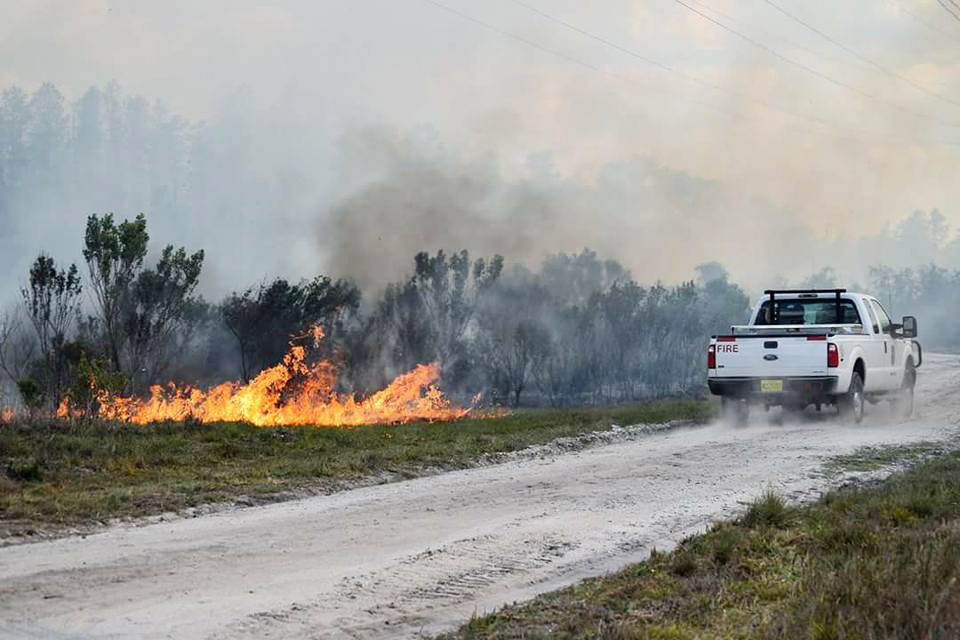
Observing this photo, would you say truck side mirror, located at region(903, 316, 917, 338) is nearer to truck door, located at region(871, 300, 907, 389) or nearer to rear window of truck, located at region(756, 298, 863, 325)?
truck door, located at region(871, 300, 907, 389)

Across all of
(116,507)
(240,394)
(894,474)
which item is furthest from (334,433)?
(894,474)

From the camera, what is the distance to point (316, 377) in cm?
2675

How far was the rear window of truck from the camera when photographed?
2047 centimetres

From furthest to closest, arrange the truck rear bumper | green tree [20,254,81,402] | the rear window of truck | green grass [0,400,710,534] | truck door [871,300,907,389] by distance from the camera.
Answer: green tree [20,254,81,402], truck door [871,300,907,389], the rear window of truck, the truck rear bumper, green grass [0,400,710,534]

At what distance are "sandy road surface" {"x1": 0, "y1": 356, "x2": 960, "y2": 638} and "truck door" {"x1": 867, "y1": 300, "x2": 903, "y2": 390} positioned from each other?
7.26 metres

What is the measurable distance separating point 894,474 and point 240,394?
1336 centimetres

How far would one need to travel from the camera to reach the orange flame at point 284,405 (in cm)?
1930

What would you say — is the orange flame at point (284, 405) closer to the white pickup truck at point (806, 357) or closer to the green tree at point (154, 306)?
the green tree at point (154, 306)

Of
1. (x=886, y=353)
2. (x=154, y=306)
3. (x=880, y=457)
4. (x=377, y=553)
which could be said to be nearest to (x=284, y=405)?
(x=154, y=306)

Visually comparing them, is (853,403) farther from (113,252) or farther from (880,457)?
(113,252)

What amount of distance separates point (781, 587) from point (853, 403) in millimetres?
13191

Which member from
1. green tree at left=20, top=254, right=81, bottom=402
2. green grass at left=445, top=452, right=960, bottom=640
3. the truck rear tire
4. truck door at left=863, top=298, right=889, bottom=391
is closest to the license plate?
the truck rear tire

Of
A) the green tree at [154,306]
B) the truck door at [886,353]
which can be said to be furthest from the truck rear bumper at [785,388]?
the green tree at [154,306]

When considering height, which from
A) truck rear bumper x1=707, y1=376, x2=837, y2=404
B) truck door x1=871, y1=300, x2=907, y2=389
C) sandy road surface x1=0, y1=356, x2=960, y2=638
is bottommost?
sandy road surface x1=0, y1=356, x2=960, y2=638
